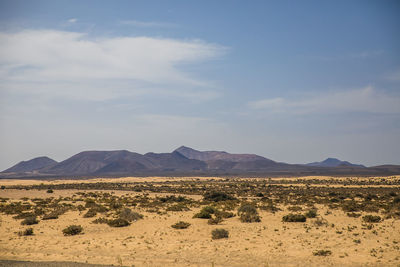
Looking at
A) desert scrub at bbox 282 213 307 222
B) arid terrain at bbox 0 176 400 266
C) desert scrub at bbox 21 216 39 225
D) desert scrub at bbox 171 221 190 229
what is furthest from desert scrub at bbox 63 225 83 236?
desert scrub at bbox 282 213 307 222

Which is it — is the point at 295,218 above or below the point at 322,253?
above

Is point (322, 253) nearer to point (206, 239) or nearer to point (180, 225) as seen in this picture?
point (206, 239)

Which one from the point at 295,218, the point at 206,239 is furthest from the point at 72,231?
the point at 295,218

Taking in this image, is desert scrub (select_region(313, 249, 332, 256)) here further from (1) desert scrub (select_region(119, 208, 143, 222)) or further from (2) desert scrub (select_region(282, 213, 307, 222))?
(1) desert scrub (select_region(119, 208, 143, 222))

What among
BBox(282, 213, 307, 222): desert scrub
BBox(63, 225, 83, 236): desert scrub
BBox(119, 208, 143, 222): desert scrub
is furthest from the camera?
BBox(119, 208, 143, 222): desert scrub

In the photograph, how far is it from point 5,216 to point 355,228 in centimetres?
2746

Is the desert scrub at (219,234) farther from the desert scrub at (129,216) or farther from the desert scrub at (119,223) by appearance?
the desert scrub at (129,216)

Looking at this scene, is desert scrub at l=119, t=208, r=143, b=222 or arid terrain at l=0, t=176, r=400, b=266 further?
desert scrub at l=119, t=208, r=143, b=222

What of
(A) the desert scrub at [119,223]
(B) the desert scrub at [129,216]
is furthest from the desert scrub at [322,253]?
(B) the desert scrub at [129,216]

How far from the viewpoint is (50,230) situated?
23.0 metres

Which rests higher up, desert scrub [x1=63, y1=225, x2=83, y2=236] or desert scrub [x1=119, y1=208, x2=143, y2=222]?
desert scrub [x1=119, y1=208, x2=143, y2=222]

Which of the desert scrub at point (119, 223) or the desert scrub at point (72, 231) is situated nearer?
the desert scrub at point (72, 231)

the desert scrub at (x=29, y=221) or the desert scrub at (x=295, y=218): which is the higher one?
the desert scrub at (x=295, y=218)

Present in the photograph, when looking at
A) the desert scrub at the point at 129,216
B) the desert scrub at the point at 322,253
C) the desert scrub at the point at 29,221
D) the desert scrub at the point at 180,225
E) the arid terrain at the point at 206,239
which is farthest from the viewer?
the desert scrub at the point at 129,216
